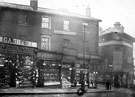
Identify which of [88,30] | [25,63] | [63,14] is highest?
[63,14]

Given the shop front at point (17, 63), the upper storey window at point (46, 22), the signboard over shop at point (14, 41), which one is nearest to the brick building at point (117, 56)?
the upper storey window at point (46, 22)

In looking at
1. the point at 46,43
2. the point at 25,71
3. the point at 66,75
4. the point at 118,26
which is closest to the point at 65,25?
the point at 46,43

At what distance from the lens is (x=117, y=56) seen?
37.9 m

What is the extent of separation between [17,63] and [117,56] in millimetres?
22836

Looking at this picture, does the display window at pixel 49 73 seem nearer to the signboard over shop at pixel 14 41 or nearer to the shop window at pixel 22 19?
the signboard over shop at pixel 14 41

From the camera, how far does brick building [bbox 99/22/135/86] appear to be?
3738 cm

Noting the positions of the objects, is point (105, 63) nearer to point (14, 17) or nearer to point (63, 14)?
point (63, 14)

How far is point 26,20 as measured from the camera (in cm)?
2570

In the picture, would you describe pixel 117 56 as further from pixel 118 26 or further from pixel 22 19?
pixel 22 19

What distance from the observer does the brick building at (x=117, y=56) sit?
37375 millimetres

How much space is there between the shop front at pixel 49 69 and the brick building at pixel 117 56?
15.8m

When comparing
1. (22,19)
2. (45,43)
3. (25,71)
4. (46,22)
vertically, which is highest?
(22,19)

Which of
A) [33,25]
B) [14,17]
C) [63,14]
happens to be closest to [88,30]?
[63,14]

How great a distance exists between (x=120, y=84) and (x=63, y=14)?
17.3m
